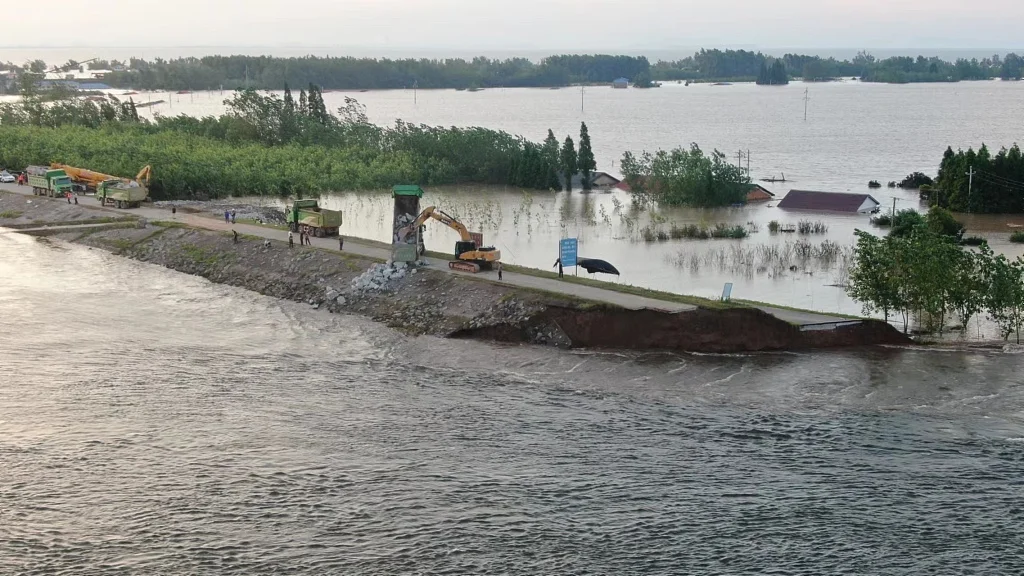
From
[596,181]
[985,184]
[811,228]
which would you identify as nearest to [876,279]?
[811,228]

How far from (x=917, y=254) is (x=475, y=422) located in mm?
19414

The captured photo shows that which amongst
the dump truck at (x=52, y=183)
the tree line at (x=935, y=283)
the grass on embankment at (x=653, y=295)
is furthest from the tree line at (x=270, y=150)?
the tree line at (x=935, y=283)

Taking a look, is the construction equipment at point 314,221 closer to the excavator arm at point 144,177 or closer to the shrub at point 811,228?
the excavator arm at point 144,177

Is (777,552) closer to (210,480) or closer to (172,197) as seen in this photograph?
(210,480)

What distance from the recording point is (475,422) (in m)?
31.8

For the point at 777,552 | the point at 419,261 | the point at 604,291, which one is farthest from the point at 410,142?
the point at 777,552

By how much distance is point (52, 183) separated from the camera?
2849 inches

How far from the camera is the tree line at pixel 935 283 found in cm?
4031

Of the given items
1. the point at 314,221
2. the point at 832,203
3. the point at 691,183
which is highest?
the point at 691,183

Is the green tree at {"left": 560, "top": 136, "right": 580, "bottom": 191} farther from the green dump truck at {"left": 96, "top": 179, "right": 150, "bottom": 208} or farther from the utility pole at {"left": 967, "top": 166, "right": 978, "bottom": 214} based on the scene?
the green dump truck at {"left": 96, "top": 179, "right": 150, "bottom": 208}

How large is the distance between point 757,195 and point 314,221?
1744 inches

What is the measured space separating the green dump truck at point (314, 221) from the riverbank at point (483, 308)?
7.26 feet

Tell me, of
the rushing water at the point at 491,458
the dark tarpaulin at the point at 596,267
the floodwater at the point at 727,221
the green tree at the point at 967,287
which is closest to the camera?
the rushing water at the point at 491,458

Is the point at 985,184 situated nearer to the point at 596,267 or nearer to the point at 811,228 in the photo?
the point at 811,228
